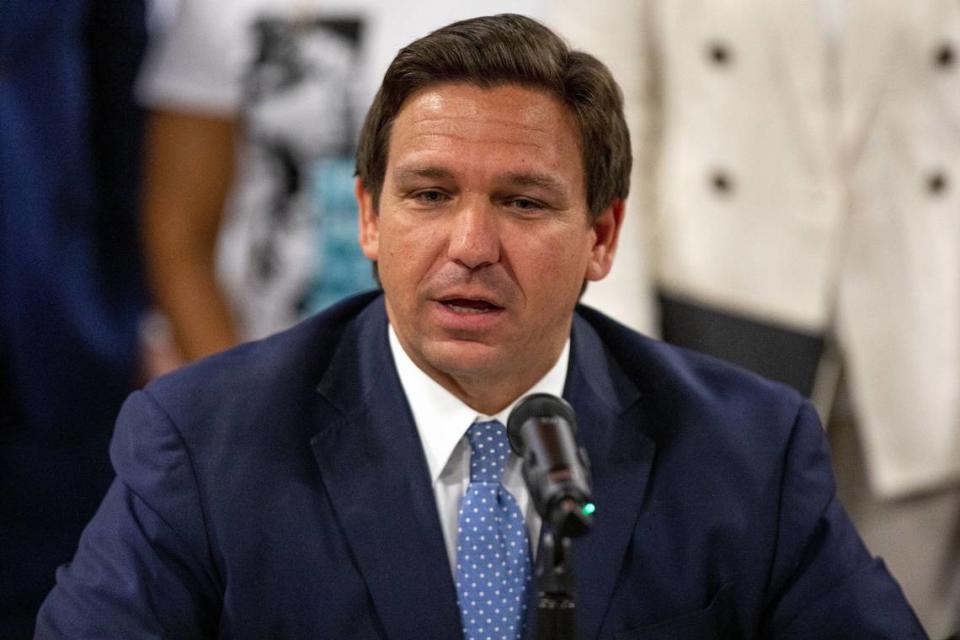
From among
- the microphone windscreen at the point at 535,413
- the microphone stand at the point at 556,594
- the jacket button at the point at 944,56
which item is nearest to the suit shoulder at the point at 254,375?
the microphone windscreen at the point at 535,413

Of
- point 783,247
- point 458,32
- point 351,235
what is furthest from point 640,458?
point 351,235

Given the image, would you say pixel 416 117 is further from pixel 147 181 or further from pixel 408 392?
pixel 147 181

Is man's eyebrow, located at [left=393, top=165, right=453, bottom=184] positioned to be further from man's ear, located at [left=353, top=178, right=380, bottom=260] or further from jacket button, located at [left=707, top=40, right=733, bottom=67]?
jacket button, located at [left=707, top=40, right=733, bottom=67]

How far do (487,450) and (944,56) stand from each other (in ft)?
4.78

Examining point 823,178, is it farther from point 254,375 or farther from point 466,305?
point 254,375

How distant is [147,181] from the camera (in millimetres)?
4211

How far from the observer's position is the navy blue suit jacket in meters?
2.68

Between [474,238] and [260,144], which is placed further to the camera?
[260,144]

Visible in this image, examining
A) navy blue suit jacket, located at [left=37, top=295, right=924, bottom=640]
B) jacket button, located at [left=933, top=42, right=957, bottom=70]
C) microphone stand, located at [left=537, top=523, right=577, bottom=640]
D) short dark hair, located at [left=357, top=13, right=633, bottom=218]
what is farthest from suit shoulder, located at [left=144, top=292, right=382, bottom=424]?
jacket button, located at [left=933, top=42, right=957, bottom=70]

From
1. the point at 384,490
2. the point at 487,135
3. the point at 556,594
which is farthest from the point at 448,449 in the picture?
the point at 556,594

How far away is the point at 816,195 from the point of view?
147 inches

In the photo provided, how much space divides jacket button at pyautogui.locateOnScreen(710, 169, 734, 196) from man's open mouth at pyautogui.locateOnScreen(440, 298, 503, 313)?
3.99 feet

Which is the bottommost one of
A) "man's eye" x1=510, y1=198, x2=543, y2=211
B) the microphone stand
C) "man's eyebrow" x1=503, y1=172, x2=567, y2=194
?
the microphone stand

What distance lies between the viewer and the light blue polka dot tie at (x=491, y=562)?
2.70 metres
